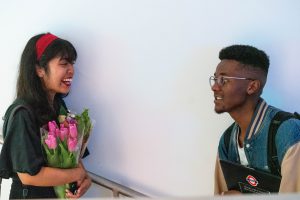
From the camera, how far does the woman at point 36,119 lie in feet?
4.61

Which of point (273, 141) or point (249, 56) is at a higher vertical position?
point (249, 56)

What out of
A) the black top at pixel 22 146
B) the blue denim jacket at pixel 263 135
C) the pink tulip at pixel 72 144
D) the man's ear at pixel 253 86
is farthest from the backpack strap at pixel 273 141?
the black top at pixel 22 146

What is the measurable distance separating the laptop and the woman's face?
0.80m

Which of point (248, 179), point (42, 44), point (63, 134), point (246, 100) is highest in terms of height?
point (42, 44)

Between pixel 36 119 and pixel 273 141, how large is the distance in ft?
3.20

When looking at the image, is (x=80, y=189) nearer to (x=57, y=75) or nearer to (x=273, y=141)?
(x=57, y=75)

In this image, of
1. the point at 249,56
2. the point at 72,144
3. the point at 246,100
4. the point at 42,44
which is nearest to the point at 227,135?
the point at 246,100

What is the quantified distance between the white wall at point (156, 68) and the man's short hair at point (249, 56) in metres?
0.10

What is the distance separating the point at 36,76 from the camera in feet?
5.15

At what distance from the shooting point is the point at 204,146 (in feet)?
5.57

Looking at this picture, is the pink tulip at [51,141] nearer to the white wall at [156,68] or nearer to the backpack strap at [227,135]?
the white wall at [156,68]

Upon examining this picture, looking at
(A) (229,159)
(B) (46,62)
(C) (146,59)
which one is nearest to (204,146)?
(A) (229,159)

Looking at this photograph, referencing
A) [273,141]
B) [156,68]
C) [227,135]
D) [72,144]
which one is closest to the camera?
[273,141]

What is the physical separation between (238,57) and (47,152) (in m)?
0.88
